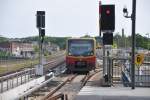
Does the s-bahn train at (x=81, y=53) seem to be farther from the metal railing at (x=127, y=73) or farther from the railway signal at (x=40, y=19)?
the railway signal at (x=40, y=19)

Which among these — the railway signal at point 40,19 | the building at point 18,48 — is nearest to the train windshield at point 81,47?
the railway signal at point 40,19

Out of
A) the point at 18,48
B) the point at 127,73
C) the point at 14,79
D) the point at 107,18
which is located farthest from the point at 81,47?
the point at 18,48

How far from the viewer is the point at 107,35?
22109 millimetres

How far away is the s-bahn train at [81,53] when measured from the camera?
4098 cm

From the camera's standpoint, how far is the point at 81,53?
136 feet

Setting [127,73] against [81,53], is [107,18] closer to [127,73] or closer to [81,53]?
[127,73]

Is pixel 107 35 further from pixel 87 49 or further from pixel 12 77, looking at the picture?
pixel 87 49

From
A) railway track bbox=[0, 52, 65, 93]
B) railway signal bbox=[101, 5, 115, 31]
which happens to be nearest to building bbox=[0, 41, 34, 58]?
railway track bbox=[0, 52, 65, 93]

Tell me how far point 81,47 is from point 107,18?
20.2 metres

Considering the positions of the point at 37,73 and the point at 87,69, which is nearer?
the point at 37,73

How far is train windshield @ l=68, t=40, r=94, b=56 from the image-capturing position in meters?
41.0

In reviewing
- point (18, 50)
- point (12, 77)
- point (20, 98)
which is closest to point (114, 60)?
point (12, 77)

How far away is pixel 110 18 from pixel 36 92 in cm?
570

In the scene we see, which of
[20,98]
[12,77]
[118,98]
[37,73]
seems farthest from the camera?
[37,73]
